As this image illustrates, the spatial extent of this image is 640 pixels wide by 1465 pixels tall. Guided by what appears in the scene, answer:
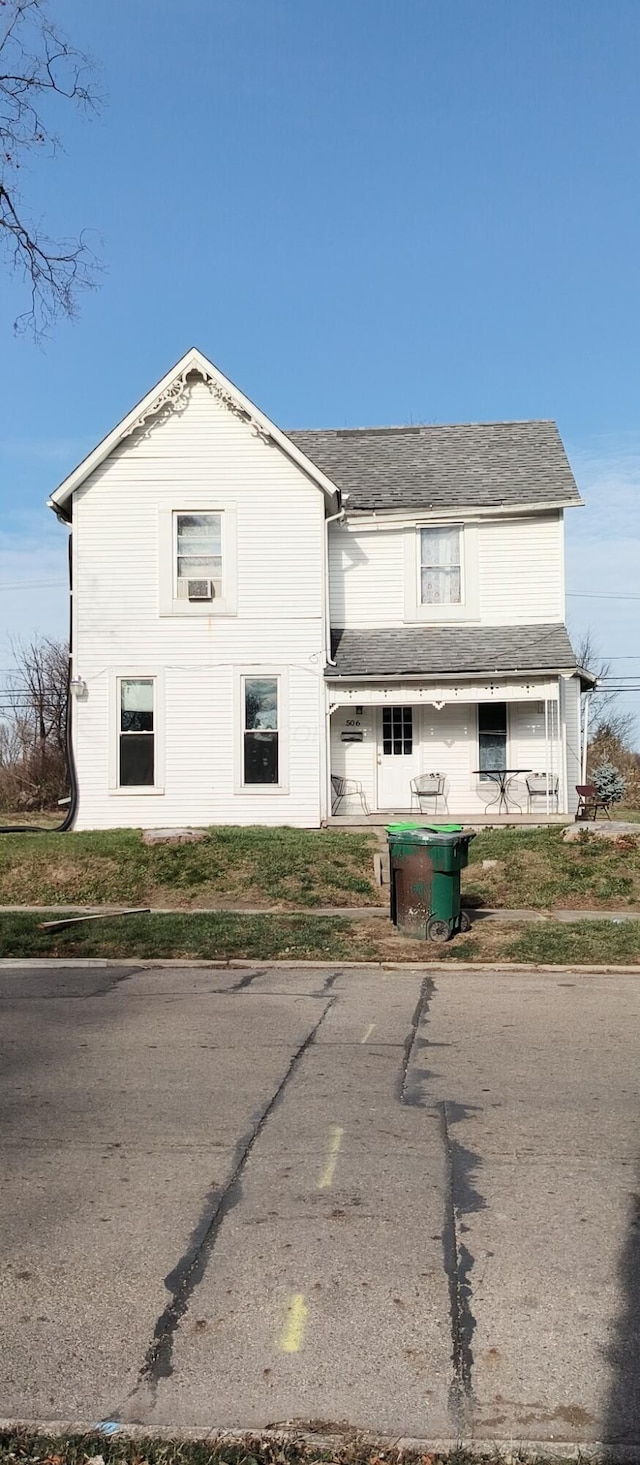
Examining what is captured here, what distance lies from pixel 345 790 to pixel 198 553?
5.24 metres

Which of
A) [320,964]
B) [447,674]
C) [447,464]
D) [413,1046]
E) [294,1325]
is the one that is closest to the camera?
[294,1325]

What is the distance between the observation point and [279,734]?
Result: 70.9 feet

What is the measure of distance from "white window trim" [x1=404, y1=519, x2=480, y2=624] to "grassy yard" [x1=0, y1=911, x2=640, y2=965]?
33.2 feet

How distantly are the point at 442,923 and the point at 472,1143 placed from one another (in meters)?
6.84

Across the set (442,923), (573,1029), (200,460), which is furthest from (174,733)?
(573,1029)

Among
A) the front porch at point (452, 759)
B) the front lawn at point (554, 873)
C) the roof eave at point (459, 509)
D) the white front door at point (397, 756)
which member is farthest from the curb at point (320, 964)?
the roof eave at point (459, 509)

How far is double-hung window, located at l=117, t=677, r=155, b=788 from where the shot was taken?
854 inches

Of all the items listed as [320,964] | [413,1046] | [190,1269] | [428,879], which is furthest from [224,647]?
[190,1269]

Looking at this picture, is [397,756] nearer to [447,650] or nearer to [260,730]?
[447,650]

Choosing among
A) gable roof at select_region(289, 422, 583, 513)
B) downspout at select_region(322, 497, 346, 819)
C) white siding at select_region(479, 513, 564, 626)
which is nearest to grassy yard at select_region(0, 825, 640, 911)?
downspout at select_region(322, 497, 346, 819)

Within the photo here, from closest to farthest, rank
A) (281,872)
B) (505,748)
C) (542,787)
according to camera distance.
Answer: (281,872) → (542,787) → (505,748)

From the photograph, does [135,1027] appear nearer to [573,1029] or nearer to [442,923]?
[573,1029]

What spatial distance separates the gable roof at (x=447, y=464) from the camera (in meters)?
22.8

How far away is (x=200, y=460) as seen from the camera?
21.8 metres
